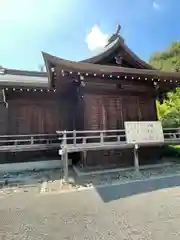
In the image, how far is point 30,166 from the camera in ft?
27.3

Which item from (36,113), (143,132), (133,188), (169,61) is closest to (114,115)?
(143,132)

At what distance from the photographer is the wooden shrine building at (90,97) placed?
7.32m

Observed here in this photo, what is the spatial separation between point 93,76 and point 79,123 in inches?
86.7

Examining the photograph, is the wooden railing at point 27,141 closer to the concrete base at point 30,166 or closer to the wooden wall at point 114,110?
the concrete base at point 30,166

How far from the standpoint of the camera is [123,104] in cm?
816

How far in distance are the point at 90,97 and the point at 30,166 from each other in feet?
13.4

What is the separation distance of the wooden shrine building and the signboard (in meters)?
0.86

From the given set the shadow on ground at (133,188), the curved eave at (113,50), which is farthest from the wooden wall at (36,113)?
the shadow on ground at (133,188)

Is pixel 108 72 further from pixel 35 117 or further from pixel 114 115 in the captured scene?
pixel 35 117

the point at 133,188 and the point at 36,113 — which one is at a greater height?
the point at 36,113

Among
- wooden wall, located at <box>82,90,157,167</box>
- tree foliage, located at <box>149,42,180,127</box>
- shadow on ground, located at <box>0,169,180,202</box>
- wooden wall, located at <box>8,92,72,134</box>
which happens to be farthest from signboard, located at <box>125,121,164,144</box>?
tree foliage, located at <box>149,42,180,127</box>

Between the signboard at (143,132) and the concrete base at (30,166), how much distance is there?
12.0 feet

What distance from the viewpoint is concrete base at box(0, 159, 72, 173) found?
8117 millimetres

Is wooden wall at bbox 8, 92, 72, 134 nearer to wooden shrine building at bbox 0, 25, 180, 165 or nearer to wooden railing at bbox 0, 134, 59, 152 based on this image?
wooden shrine building at bbox 0, 25, 180, 165
